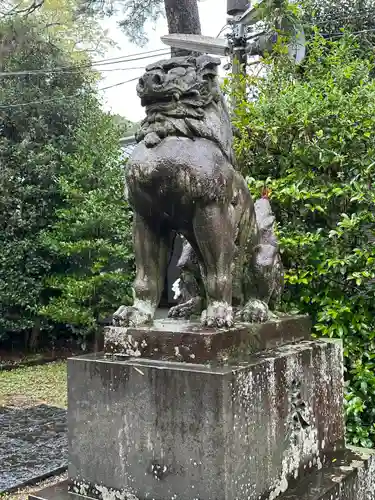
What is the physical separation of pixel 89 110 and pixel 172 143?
8.52 m

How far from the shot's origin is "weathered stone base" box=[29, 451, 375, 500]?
218 cm

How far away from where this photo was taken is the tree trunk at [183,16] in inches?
364

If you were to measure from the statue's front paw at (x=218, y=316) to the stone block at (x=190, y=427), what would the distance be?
0.18 m

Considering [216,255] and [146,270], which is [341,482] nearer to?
[216,255]

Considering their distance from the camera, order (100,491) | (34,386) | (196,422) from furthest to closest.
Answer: (34,386) < (100,491) < (196,422)

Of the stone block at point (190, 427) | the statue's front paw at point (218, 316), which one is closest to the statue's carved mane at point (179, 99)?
the statue's front paw at point (218, 316)

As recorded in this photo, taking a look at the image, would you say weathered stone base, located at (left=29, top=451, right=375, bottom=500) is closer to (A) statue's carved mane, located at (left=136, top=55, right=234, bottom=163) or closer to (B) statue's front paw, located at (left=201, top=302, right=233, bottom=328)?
(B) statue's front paw, located at (left=201, top=302, right=233, bottom=328)

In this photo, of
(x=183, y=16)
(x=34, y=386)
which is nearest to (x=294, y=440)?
(x=34, y=386)

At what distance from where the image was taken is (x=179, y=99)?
2.19 metres

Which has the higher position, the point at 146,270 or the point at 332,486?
the point at 146,270

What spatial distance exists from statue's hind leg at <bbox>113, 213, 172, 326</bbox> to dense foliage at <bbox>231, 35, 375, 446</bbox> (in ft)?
4.97

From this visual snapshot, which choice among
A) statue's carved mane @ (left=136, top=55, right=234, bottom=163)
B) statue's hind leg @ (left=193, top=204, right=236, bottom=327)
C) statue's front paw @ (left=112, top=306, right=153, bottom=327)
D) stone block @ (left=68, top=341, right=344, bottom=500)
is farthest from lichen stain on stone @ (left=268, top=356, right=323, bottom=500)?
statue's carved mane @ (left=136, top=55, right=234, bottom=163)

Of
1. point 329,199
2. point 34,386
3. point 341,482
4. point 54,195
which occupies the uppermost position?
point 54,195

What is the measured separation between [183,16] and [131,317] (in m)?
8.25
